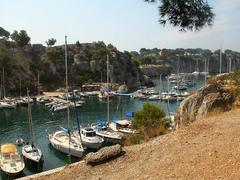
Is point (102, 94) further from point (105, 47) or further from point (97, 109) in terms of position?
point (105, 47)

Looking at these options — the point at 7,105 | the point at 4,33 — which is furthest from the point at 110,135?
the point at 4,33

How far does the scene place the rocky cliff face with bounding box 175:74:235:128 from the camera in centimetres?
1564

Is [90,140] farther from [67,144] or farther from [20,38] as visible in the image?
[20,38]

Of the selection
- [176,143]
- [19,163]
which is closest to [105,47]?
[19,163]

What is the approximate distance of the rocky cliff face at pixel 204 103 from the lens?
51.3ft

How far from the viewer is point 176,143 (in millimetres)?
11375

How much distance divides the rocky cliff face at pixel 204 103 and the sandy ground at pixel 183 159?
265cm

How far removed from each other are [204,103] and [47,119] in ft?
166

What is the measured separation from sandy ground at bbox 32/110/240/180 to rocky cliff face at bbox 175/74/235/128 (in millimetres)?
2646

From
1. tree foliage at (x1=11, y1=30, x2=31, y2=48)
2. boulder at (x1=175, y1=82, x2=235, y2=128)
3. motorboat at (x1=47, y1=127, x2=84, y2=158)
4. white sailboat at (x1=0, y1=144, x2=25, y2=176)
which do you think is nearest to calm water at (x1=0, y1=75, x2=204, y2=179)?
motorboat at (x1=47, y1=127, x2=84, y2=158)

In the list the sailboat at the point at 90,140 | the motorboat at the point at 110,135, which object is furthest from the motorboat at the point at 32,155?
the motorboat at the point at 110,135

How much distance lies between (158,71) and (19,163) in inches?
6716

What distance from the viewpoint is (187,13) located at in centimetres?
1080

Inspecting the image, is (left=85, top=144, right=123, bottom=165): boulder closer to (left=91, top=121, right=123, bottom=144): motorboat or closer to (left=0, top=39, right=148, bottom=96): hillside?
(left=91, top=121, right=123, bottom=144): motorboat
